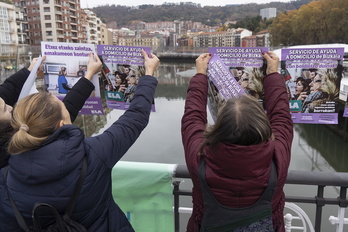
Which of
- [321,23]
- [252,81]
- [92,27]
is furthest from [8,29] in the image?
[252,81]

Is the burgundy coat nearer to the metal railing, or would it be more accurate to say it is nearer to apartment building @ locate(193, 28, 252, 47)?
the metal railing

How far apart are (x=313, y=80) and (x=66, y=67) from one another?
5.59ft

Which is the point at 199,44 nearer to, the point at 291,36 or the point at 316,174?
the point at 291,36

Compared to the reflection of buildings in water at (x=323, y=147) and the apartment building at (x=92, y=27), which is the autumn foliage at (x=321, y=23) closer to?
the reflection of buildings in water at (x=323, y=147)

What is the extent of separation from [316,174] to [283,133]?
0.49m

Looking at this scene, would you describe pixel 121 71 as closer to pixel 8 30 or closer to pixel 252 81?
pixel 252 81

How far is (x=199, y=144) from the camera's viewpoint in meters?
1.30

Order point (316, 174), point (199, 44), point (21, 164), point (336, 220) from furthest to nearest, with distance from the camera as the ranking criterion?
point (199, 44), point (336, 220), point (316, 174), point (21, 164)

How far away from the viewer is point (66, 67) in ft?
7.38

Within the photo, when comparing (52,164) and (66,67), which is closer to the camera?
(52,164)

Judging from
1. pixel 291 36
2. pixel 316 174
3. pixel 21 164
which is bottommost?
pixel 316 174

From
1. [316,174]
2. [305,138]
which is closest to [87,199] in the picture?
[316,174]

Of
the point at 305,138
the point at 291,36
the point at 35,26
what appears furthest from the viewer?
the point at 35,26

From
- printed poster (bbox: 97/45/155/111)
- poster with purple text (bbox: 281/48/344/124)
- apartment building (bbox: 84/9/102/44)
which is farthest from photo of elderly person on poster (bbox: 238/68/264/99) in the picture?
apartment building (bbox: 84/9/102/44)
